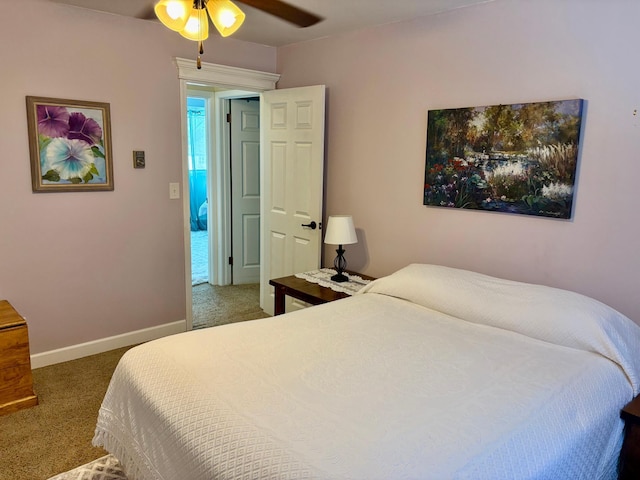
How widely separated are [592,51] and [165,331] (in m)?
3.30

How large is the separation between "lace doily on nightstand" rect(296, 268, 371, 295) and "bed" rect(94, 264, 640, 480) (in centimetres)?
61

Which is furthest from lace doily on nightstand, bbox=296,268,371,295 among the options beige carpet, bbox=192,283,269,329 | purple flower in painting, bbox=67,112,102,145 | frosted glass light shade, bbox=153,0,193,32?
frosted glass light shade, bbox=153,0,193,32

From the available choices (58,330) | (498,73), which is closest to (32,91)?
(58,330)

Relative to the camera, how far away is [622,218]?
7.12 ft

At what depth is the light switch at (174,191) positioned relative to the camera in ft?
11.3

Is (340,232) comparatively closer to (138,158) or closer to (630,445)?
(138,158)

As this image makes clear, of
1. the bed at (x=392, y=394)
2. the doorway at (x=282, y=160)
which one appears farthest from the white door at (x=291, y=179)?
the bed at (x=392, y=394)

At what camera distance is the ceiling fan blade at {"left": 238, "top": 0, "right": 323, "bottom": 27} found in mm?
2340

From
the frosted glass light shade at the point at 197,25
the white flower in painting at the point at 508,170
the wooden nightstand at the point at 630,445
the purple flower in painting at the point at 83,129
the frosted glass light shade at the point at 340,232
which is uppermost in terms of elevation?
the frosted glass light shade at the point at 197,25

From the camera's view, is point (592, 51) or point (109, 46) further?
point (109, 46)

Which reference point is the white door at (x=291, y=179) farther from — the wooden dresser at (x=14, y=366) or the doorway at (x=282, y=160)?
the wooden dresser at (x=14, y=366)

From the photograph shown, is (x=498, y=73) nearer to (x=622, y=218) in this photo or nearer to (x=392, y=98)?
(x=392, y=98)

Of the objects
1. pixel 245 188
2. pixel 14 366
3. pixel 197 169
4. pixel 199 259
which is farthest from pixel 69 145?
pixel 197 169

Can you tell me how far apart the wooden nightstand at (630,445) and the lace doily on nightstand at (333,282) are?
1.54 metres
